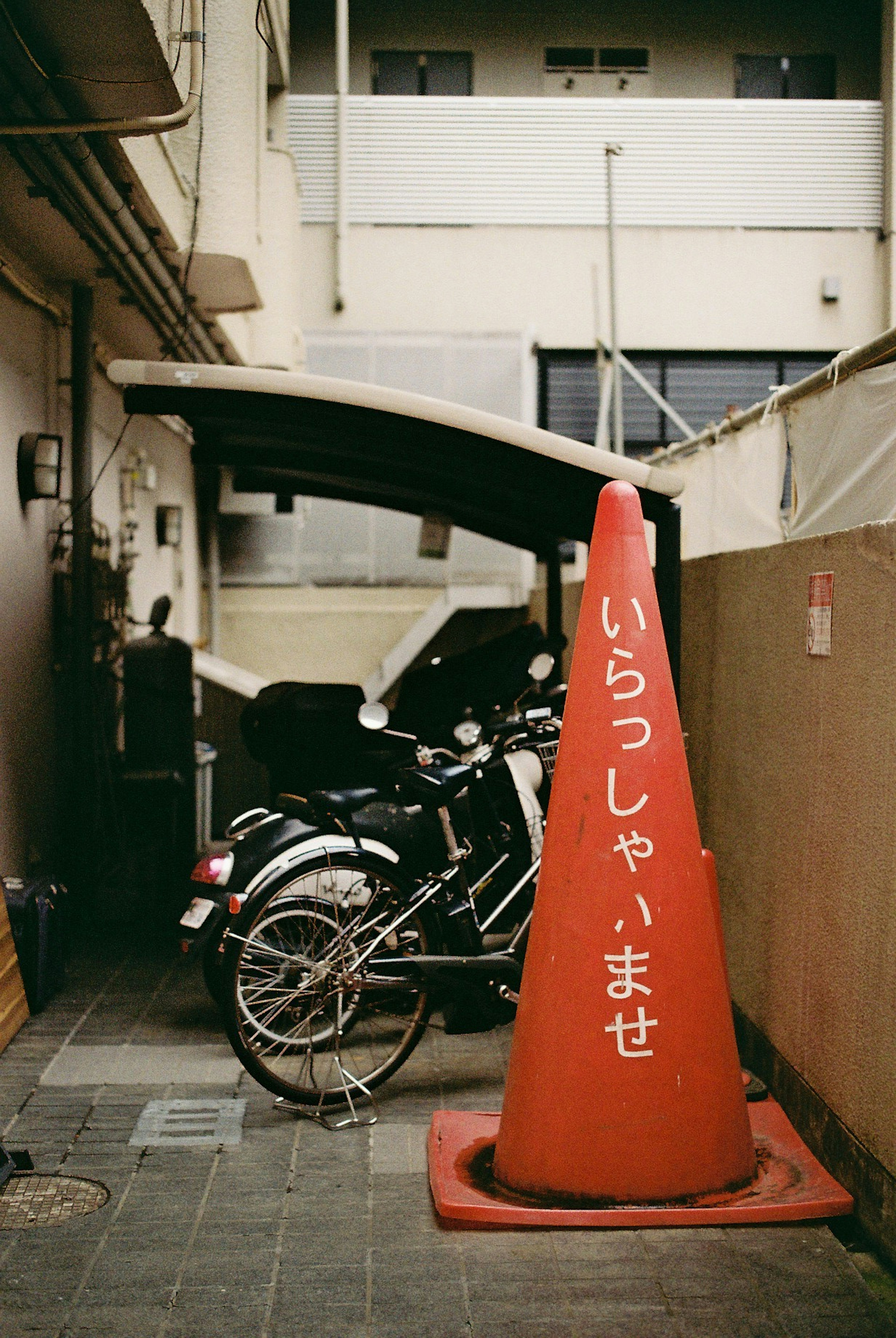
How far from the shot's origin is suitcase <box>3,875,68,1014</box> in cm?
545

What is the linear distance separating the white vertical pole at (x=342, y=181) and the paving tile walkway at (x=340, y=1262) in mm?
11331

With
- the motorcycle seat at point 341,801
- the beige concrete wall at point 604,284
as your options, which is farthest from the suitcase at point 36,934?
the beige concrete wall at point 604,284

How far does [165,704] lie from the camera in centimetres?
770

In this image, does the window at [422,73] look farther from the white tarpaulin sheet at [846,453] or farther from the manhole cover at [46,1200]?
the manhole cover at [46,1200]

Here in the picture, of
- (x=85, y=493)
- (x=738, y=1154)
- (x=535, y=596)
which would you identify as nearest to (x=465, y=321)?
(x=535, y=596)

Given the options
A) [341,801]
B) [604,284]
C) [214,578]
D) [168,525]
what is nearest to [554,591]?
[341,801]

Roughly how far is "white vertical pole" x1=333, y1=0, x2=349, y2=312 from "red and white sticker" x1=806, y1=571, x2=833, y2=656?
430 inches

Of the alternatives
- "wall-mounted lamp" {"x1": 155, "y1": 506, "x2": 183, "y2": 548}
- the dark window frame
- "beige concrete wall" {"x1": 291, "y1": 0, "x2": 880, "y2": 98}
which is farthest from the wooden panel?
the dark window frame

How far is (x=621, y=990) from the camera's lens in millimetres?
3617

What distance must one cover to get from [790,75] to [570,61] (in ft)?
9.11

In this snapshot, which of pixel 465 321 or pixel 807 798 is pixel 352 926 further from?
pixel 465 321

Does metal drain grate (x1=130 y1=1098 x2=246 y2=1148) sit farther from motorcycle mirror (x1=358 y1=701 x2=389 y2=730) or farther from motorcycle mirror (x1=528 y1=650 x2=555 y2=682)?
motorcycle mirror (x1=528 y1=650 x2=555 y2=682)

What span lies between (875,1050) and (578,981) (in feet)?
2.86

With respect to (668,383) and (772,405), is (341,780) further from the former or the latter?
(668,383)
